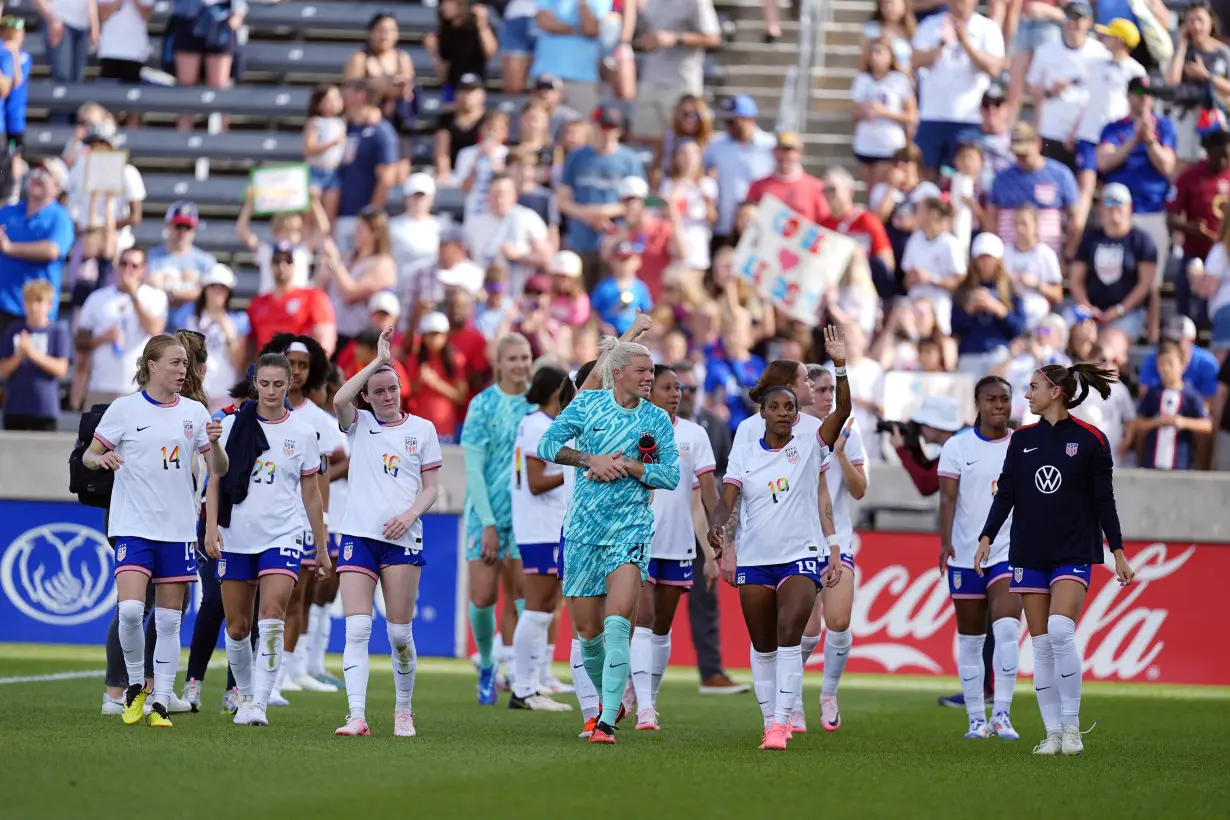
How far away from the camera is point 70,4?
24.1 meters

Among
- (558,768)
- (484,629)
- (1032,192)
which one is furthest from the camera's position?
(1032,192)

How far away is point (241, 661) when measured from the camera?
37.2 feet

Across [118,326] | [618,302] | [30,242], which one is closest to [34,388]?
[118,326]

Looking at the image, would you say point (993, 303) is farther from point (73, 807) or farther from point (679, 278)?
point (73, 807)

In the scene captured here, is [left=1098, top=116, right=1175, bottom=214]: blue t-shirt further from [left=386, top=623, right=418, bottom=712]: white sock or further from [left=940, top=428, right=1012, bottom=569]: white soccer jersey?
[left=386, top=623, right=418, bottom=712]: white sock

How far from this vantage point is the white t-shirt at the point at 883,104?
857 inches

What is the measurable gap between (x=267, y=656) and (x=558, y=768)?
7.72ft

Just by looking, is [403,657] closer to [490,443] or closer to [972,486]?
[490,443]

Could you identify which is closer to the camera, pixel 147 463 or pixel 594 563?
pixel 594 563

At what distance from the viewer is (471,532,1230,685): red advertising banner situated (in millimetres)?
17406

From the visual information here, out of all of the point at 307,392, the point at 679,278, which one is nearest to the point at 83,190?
the point at 679,278

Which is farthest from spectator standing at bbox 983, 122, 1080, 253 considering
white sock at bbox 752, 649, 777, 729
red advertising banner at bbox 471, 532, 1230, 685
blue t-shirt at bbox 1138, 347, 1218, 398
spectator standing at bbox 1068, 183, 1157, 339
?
white sock at bbox 752, 649, 777, 729

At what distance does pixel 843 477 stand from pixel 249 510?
383cm

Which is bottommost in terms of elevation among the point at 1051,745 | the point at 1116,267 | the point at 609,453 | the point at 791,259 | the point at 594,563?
the point at 1051,745
